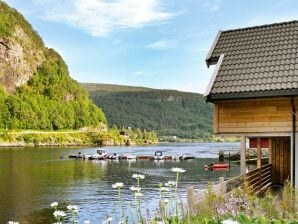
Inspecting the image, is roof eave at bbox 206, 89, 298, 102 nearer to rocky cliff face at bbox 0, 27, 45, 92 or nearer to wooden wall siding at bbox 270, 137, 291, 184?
wooden wall siding at bbox 270, 137, 291, 184

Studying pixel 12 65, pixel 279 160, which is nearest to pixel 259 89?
pixel 279 160

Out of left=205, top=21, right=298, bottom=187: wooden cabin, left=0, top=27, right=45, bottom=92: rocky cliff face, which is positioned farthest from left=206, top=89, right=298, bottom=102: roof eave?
left=0, top=27, right=45, bottom=92: rocky cliff face

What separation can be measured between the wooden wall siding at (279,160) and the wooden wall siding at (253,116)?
5.49 m

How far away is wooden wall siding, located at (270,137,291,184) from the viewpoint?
63.5 ft

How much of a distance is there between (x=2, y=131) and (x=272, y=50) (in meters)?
145

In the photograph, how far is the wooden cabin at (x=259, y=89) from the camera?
46.3 ft

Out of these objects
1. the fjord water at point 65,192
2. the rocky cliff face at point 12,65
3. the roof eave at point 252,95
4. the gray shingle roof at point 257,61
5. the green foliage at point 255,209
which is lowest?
the fjord water at point 65,192

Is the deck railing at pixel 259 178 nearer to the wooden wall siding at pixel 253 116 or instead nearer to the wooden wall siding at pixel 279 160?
the wooden wall siding at pixel 279 160

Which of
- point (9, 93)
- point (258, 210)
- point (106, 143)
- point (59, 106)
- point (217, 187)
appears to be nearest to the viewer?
point (258, 210)

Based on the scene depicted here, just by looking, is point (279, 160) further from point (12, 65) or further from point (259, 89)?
point (12, 65)

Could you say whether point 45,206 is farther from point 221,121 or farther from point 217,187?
point 217,187

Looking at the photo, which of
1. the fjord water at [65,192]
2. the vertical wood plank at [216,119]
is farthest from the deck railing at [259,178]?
the fjord water at [65,192]

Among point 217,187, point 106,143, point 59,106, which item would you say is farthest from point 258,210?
point 59,106

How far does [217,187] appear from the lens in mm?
11875
